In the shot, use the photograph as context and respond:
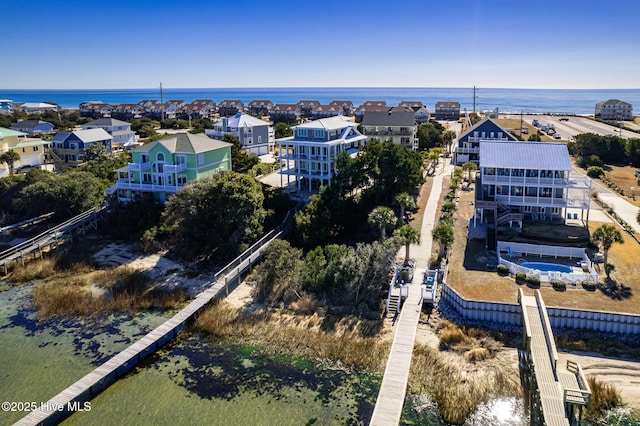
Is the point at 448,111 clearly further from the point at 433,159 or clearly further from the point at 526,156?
the point at 526,156

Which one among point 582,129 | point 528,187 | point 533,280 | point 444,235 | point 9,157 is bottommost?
point 533,280

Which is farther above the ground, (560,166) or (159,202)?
(560,166)

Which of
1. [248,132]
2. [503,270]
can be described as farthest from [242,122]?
[503,270]

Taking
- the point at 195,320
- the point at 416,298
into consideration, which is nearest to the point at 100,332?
the point at 195,320

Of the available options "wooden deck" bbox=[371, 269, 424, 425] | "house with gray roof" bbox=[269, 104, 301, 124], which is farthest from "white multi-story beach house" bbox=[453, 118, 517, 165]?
"house with gray roof" bbox=[269, 104, 301, 124]

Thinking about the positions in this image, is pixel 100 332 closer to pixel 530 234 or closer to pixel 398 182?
pixel 398 182
